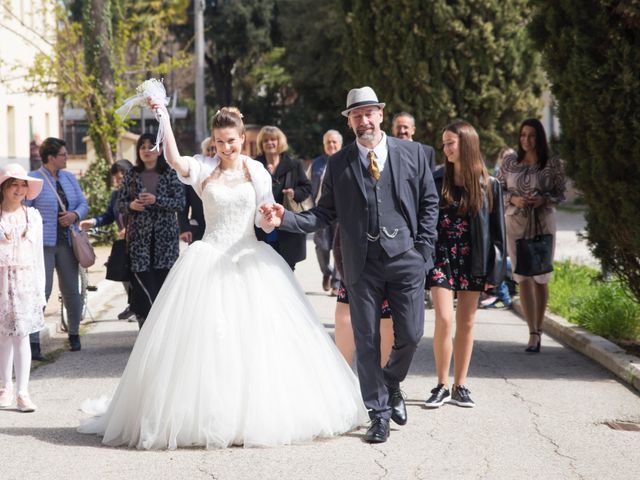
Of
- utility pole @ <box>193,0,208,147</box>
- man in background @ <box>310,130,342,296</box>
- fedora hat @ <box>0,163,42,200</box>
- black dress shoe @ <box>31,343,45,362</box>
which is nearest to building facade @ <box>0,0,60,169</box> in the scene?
utility pole @ <box>193,0,208,147</box>

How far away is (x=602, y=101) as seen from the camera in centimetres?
952

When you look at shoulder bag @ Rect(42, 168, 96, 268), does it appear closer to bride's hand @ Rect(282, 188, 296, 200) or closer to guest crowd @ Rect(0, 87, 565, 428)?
guest crowd @ Rect(0, 87, 565, 428)

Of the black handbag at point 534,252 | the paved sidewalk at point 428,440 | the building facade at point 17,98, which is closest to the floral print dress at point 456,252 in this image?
the paved sidewalk at point 428,440

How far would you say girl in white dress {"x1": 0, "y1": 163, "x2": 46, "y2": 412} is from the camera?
8.41 metres

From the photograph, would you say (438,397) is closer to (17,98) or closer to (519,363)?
(519,363)

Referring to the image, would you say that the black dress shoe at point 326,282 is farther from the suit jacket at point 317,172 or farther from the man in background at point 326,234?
the suit jacket at point 317,172

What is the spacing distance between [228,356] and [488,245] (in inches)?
93.0

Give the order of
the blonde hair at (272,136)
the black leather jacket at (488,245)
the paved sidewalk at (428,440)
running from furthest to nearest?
the blonde hair at (272,136) → the black leather jacket at (488,245) → the paved sidewalk at (428,440)

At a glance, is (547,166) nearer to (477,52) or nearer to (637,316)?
(637,316)

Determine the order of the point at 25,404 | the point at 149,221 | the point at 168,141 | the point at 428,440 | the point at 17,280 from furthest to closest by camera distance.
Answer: the point at 149,221 < the point at 17,280 < the point at 25,404 < the point at 168,141 < the point at 428,440

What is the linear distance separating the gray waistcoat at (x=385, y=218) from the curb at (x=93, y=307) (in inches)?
205

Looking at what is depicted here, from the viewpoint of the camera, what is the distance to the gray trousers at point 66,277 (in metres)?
11.0

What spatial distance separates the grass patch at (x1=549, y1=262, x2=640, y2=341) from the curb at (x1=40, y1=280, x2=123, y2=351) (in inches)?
210

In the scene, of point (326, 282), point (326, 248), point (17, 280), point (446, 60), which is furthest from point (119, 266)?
point (446, 60)
